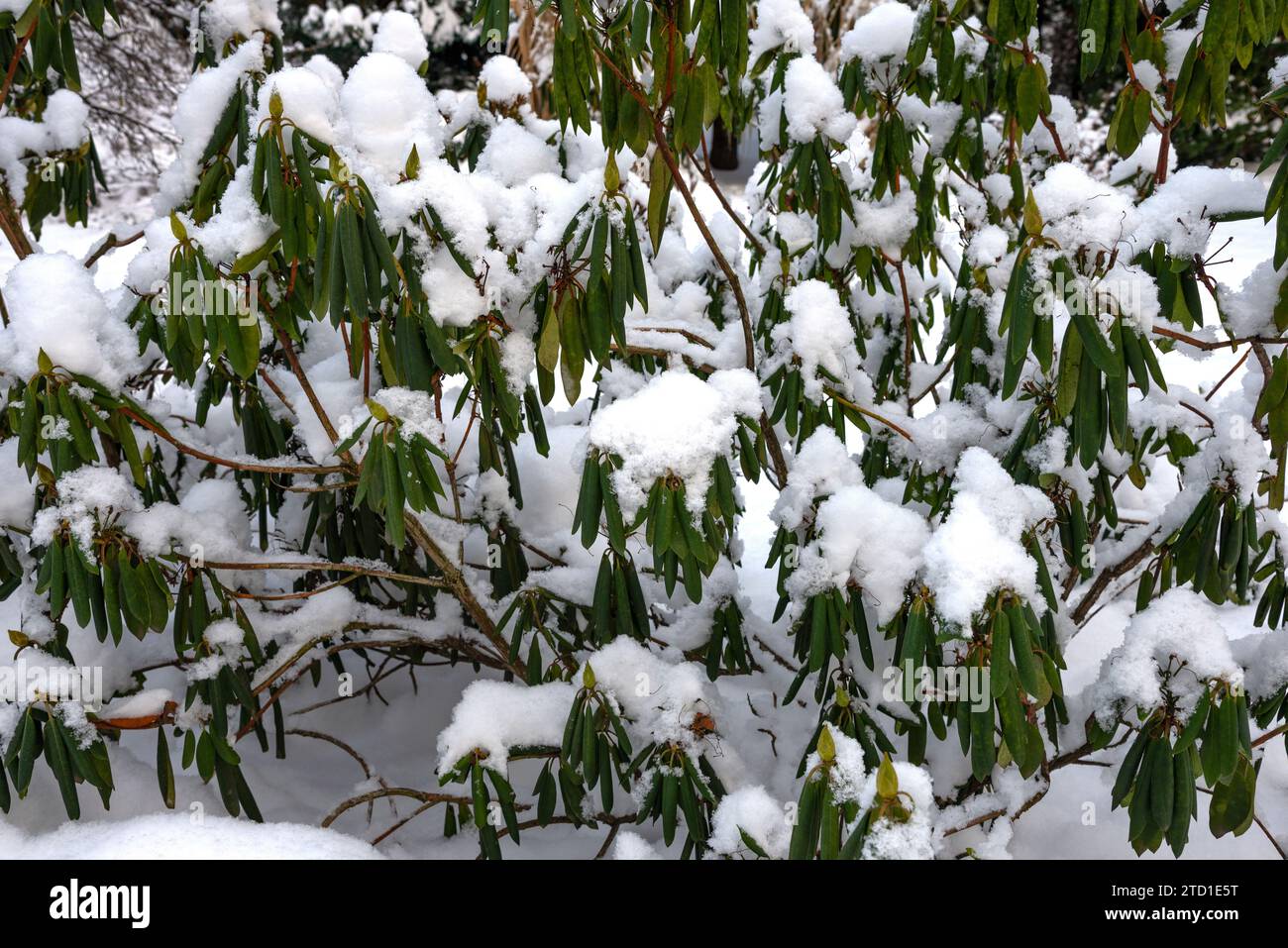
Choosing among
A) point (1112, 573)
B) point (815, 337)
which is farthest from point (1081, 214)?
point (1112, 573)

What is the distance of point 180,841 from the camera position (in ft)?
5.57

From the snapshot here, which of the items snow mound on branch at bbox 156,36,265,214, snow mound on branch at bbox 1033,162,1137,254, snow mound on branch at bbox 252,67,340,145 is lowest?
snow mound on branch at bbox 1033,162,1137,254

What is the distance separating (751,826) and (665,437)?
600 mm

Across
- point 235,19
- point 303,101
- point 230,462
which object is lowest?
point 230,462

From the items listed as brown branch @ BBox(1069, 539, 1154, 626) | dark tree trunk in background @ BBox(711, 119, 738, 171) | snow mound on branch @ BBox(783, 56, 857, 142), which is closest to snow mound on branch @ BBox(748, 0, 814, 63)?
snow mound on branch @ BBox(783, 56, 857, 142)

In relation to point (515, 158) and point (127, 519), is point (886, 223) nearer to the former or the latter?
point (515, 158)

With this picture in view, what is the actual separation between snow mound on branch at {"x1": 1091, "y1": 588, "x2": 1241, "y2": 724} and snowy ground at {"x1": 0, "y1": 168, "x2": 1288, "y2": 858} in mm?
502

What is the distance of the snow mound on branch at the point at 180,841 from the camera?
1677 mm

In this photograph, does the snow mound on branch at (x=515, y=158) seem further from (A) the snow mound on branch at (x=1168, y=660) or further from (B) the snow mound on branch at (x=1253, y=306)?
(A) the snow mound on branch at (x=1168, y=660)

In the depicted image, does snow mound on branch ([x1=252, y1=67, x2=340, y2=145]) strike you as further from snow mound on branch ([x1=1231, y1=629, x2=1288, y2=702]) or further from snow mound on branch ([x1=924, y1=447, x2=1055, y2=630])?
snow mound on branch ([x1=1231, y1=629, x2=1288, y2=702])

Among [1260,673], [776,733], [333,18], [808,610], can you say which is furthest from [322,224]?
[333,18]

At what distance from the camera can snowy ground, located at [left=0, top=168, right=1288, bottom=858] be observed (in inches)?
70.2

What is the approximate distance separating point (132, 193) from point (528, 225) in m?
9.84

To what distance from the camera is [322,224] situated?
1.50 metres
